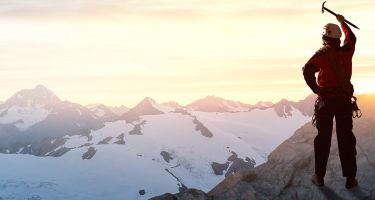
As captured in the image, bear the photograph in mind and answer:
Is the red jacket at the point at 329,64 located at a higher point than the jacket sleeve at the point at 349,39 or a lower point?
lower

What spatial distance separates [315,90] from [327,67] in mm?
601

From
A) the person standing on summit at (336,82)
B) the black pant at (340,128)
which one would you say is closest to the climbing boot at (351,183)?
the black pant at (340,128)

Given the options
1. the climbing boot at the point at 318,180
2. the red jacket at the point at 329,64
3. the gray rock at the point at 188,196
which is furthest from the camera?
the gray rock at the point at 188,196

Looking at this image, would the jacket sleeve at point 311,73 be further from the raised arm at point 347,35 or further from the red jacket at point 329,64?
the raised arm at point 347,35

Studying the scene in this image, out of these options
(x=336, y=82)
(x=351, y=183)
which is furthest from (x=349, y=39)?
(x=351, y=183)

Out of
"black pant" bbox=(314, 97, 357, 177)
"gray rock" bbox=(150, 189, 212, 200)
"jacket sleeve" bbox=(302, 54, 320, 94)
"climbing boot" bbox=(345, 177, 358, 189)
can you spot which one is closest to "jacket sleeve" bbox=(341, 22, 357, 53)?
"jacket sleeve" bbox=(302, 54, 320, 94)

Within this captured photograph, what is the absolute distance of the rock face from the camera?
14.9 metres

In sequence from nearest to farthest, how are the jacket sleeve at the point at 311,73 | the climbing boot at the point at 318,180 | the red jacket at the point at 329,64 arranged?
the red jacket at the point at 329,64, the jacket sleeve at the point at 311,73, the climbing boot at the point at 318,180

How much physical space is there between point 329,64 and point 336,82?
1.47ft

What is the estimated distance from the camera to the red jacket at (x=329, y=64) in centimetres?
1312

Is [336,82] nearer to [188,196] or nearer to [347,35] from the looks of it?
[347,35]

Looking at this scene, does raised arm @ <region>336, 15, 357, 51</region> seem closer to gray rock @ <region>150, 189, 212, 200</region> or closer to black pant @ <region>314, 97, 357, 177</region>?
black pant @ <region>314, 97, 357, 177</region>

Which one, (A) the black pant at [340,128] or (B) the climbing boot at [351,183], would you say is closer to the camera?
(A) the black pant at [340,128]

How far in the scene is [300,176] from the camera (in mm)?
17109
